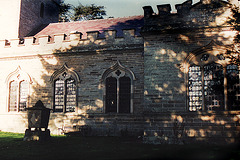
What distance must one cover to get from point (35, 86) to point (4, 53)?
11.1 feet

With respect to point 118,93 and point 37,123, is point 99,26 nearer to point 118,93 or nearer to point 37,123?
point 118,93

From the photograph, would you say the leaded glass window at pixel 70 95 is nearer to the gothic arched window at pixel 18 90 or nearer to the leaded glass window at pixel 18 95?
the gothic arched window at pixel 18 90

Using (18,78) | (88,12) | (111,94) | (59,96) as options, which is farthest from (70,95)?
(88,12)

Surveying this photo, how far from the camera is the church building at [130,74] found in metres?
12.1

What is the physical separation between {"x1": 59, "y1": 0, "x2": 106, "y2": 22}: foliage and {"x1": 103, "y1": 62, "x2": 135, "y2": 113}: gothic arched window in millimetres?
16933

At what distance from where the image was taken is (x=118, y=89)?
A: 51.8 feet

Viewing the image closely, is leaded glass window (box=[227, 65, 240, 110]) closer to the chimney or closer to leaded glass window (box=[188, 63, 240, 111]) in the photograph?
leaded glass window (box=[188, 63, 240, 111])

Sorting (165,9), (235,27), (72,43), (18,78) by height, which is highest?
(165,9)

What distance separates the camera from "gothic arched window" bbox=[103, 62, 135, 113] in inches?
615

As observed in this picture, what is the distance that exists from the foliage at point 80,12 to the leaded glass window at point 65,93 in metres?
16.1

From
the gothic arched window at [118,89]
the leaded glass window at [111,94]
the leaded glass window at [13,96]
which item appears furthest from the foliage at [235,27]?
the leaded glass window at [13,96]

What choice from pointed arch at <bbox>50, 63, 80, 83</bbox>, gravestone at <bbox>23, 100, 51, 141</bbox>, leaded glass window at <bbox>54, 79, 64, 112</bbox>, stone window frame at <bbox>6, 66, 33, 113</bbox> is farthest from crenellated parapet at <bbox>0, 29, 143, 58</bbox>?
gravestone at <bbox>23, 100, 51, 141</bbox>

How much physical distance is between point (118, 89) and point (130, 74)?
1.10 metres

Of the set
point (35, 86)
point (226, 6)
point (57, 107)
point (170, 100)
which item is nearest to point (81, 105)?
point (57, 107)
